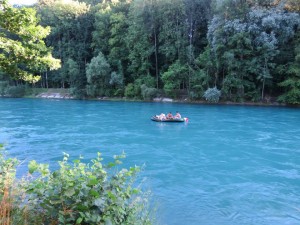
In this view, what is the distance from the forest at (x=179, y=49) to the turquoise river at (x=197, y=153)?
746 centimetres

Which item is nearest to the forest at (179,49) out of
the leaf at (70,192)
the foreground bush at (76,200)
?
the foreground bush at (76,200)

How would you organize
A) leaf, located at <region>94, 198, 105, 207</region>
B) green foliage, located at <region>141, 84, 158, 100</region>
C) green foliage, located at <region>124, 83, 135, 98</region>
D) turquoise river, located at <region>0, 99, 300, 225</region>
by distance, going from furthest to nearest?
1. green foliage, located at <region>124, 83, 135, 98</region>
2. green foliage, located at <region>141, 84, 158, 100</region>
3. turquoise river, located at <region>0, 99, 300, 225</region>
4. leaf, located at <region>94, 198, 105, 207</region>

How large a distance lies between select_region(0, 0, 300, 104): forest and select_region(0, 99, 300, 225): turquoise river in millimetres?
7465

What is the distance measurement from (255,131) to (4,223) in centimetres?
1922

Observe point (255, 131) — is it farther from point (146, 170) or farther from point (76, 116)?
point (76, 116)

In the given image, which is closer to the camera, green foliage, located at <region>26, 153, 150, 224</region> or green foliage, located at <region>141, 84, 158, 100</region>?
green foliage, located at <region>26, 153, 150, 224</region>

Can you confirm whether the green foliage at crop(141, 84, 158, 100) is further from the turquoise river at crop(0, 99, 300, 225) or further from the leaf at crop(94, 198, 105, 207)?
the leaf at crop(94, 198, 105, 207)

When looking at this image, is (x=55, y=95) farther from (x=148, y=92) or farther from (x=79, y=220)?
(x=79, y=220)

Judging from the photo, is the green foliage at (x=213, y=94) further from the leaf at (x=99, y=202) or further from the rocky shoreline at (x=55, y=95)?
the leaf at (x=99, y=202)

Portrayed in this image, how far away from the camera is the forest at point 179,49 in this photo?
33.0m

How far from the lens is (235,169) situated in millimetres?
12766

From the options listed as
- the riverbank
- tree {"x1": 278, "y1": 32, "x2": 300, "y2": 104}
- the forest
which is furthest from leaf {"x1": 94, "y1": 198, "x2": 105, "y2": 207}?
the riverbank

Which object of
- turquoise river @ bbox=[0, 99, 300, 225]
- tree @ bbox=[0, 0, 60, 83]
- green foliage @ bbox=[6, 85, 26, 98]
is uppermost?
tree @ bbox=[0, 0, 60, 83]

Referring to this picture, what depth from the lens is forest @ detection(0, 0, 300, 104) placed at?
1300 inches
